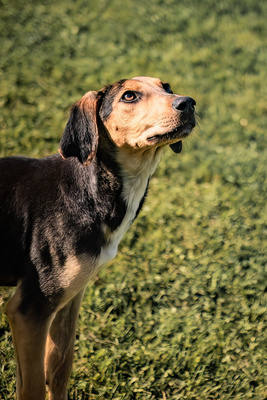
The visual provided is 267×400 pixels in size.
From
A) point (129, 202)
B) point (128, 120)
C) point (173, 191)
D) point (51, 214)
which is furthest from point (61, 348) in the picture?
point (173, 191)

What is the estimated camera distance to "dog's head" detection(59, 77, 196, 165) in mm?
3307

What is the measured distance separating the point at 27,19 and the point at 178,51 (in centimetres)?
250

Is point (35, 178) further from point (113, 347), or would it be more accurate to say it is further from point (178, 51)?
point (178, 51)

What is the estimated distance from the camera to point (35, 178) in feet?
11.4

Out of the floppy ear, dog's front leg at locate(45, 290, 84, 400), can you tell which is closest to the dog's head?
the floppy ear

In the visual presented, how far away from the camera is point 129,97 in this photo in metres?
3.46

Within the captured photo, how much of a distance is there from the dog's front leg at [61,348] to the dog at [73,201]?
39 centimetres

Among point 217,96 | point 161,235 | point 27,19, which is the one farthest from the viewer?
point 27,19

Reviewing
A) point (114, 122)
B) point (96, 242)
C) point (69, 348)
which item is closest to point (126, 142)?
point (114, 122)

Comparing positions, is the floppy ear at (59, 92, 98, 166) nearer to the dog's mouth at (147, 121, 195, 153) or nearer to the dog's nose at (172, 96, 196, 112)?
the dog's mouth at (147, 121, 195, 153)

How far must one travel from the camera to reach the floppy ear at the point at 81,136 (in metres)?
3.30

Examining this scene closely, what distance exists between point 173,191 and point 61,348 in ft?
9.44

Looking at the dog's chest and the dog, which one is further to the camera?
the dog's chest

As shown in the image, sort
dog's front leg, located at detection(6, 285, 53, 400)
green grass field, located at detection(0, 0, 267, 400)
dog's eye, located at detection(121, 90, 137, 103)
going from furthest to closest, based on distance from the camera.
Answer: green grass field, located at detection(0, 0, 267, 400)
dog's eye, located at detection(121, 90, 137, 103)
dog's front leg, located at detection(6, 285, 53, 400)
